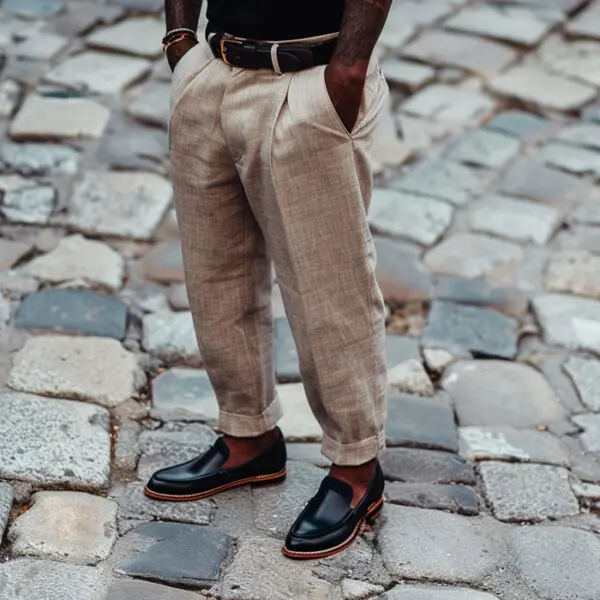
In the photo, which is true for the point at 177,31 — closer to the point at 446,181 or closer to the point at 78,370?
the point at 78,370

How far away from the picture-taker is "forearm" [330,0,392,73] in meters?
1.95

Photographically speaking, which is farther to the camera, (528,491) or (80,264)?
(80,264)

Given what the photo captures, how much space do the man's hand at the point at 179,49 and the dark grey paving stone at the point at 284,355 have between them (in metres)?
0.90

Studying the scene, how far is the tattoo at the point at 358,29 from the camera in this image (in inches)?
76.7

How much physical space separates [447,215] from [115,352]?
1.49 m

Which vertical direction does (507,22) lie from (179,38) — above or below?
below

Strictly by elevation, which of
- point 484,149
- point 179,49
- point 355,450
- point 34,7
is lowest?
point 484,149

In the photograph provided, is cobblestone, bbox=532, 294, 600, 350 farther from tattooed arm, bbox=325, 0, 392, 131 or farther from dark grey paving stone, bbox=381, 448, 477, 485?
tattooed arm, bbox=325, 0, 392, 131

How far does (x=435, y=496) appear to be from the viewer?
8.55 ft

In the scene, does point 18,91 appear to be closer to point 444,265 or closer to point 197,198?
point 444,265

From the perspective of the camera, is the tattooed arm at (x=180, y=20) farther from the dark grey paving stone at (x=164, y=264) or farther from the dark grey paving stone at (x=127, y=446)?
the dark grey paving stone at (x=164, y=264)

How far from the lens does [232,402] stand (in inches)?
97.0

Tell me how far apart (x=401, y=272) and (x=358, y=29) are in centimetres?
174

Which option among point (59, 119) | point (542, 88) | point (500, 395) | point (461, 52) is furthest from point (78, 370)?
point (461, 52)
